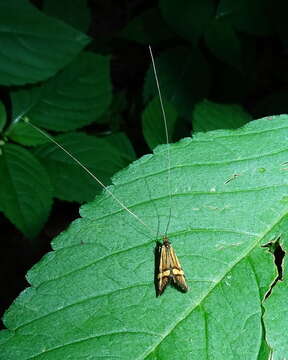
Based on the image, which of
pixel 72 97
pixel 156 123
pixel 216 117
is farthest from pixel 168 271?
pixel 72 97

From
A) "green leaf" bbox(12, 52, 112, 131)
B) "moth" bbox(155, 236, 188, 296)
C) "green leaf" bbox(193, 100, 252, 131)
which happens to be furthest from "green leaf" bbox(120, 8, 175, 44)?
"moth" bbox(155, 236, 188, 296)

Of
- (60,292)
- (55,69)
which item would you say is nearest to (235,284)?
(60,292)

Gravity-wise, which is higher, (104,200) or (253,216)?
(104,200)

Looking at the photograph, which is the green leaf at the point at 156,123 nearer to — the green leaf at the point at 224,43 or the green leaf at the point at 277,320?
the green leaf at the point at 224,43

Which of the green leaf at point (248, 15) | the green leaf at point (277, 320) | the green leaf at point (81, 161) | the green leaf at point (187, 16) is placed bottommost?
the green leaf at point (277, 320)

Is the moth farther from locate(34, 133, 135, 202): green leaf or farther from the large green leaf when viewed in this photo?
locate(34, 133, 135, 202): green leaf

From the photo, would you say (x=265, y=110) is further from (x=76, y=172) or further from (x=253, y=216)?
(x=253, y=216)

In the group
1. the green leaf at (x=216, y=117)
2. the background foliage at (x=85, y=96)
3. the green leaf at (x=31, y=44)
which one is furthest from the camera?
the green leaf at (x=31, y=44)

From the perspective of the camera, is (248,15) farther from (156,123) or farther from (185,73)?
(156,123)

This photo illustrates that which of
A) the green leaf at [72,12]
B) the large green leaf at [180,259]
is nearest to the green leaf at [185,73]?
the green leaf at [72,12]
